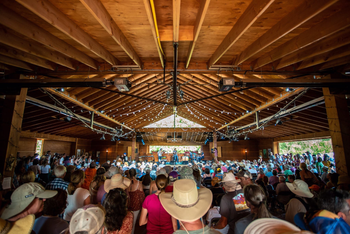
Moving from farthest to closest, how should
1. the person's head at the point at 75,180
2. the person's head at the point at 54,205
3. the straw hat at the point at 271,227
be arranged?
the person's head at the point at 75,180, the person's head at the point at 54,205, the straw hat at the point at 271,227

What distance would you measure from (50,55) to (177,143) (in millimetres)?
16043

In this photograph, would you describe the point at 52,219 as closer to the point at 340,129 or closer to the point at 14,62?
the point at 14,62

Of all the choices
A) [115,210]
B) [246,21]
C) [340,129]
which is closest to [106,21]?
[246,21]

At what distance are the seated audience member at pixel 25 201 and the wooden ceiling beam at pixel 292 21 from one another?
3.92m

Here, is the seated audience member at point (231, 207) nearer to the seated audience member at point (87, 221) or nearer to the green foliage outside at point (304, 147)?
the seated audience member at point (87, 221)

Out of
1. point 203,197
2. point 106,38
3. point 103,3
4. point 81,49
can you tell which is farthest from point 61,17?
point 203,197

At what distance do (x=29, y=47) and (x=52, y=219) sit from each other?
3.24m

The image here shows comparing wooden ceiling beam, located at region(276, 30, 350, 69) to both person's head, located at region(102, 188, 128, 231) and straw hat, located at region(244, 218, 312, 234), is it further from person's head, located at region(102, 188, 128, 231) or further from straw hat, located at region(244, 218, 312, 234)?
person's head, located at region(102, 188, 128, 231)

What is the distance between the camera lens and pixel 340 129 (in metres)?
4.11

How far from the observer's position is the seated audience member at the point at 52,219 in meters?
1.63

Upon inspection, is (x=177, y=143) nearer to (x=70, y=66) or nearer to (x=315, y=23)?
(x=70, y=66)

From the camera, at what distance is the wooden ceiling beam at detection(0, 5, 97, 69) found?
2.45 m

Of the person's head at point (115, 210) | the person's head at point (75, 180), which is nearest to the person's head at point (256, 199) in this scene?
the person's head at point (115, 210)

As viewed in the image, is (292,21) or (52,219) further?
(292,21)
